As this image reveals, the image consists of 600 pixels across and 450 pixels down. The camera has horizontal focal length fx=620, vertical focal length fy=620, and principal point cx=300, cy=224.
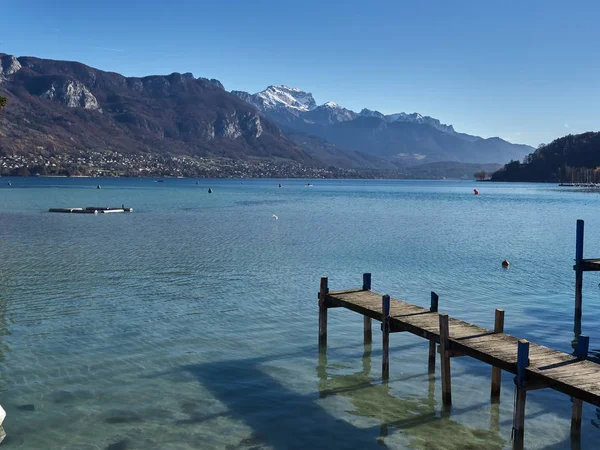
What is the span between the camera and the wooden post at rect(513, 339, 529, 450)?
1495cm

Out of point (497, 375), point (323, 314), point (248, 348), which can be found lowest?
point (248, 348)

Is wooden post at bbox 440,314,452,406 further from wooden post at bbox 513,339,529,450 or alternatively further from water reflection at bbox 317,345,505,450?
wooden post at bbox 513,339,529,450

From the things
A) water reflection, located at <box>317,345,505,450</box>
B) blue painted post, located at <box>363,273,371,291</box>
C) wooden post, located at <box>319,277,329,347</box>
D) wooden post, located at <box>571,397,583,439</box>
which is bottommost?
water reflection, located at <box>317,345,505,450</box>

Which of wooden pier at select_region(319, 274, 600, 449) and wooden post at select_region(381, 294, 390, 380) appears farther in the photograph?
wooden post at select_region(381, 294, 390, 380)

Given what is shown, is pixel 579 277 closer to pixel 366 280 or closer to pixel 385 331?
pixel 366 280

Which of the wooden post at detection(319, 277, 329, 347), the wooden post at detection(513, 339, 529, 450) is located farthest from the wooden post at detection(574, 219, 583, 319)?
the wooden post at detection(513, 339, 529, 450)

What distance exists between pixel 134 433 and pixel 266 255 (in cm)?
3151

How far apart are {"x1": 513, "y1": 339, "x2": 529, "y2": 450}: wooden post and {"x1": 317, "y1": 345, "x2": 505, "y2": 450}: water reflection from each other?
0.58 meters

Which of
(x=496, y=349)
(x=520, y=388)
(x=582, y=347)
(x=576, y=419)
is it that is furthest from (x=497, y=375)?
(x=520, y=388)

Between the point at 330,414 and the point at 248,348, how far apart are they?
6.20 metres

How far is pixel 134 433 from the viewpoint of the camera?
622 inches

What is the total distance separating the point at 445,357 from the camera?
17.2 meters

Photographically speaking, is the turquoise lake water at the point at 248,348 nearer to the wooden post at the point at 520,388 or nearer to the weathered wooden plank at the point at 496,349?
the wooden post at the point at 520,388

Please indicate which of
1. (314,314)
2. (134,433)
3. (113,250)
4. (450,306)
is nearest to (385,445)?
(134,433)
